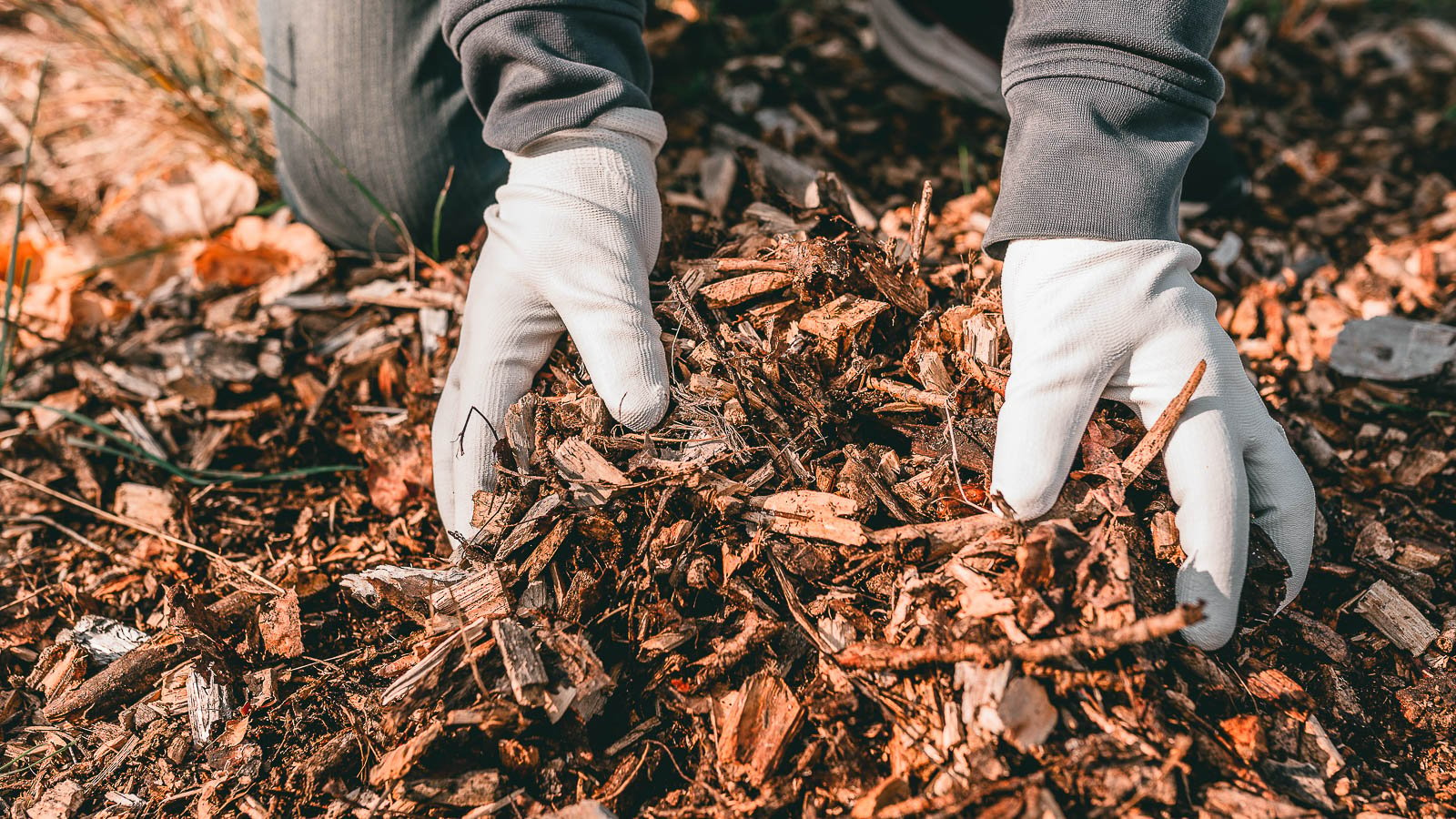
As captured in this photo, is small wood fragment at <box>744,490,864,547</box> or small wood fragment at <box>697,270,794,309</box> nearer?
small wood fragment at <box>744,490,864,547</box>

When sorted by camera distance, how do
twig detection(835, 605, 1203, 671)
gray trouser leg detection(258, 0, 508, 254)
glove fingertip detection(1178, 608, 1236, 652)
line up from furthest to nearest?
gray trouser leg detection(258, 0, 508, 254) < glove fingertip detection(1178, 608, 1236, 652) < twig detection(835, 605, 1203, 671)

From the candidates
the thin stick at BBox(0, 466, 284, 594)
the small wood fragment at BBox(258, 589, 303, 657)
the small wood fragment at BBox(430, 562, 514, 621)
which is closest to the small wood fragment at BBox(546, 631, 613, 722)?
the small wood fragment at BBox(430, 562, 514, 621)

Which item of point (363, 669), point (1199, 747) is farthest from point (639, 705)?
point (1199, 747)

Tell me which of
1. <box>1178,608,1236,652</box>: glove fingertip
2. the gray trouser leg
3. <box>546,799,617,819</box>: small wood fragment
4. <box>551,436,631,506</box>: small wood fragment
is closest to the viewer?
<box>546,799,617,819</box>: small wood fragment

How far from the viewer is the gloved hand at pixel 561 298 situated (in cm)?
176

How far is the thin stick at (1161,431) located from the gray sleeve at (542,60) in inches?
53.4

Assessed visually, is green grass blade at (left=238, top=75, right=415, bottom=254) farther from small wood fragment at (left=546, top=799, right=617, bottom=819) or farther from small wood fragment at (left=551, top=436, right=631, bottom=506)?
small wood fragment at (left=546, top=799, right=617, bottom=819)

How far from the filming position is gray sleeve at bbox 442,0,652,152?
193 cm

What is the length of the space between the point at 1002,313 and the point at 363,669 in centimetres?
153

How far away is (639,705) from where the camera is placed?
1.57 metres

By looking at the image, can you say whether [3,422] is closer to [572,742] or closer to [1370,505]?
[572,742]

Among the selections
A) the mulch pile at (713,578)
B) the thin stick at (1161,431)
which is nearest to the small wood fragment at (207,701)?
the mulch pile at (713,578)

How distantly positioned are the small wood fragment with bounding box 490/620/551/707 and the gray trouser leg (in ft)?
4.89

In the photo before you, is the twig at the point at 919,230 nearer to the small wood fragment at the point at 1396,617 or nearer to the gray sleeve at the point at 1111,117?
the gray sleeve at the point at 1111,117
